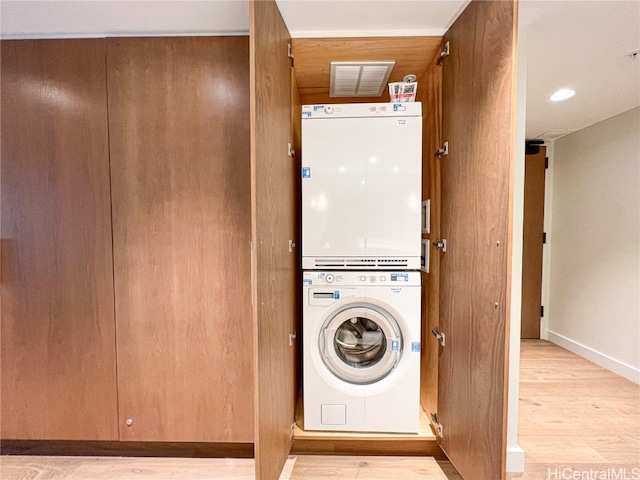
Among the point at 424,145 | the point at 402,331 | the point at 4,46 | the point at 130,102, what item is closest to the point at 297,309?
the point at 402,331

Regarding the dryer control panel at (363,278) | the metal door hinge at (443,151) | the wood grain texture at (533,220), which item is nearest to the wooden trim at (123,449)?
the dryer control panel at (363,278)

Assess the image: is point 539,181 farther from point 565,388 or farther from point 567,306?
point 565,388

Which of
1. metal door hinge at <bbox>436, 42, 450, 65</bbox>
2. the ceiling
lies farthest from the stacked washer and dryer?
the ceiling

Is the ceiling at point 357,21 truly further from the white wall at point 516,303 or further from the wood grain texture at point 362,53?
the white wall at point 516,303

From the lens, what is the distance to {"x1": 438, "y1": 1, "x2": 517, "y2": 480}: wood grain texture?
1.09 meters

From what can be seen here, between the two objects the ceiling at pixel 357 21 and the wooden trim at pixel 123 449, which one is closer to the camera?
the ceiling at pixel 357 21

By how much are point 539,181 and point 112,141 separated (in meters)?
3.93

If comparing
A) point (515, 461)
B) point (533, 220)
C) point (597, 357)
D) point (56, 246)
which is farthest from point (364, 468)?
point (533, 220)

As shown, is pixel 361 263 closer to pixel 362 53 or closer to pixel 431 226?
pixel 431 226

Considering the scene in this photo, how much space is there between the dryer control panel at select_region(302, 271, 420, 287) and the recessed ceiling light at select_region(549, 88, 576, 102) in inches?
71.9

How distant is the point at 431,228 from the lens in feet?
5.42

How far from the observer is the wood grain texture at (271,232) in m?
1.03

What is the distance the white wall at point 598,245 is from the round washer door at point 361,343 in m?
2.34

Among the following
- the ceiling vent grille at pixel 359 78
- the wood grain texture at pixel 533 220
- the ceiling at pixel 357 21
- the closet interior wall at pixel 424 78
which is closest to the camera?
the ceiling at pixel 357 21
